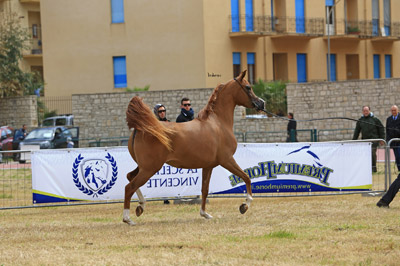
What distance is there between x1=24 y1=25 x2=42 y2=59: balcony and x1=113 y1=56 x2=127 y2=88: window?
23.4 ft

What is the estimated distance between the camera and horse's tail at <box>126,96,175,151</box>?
11414 millimetres

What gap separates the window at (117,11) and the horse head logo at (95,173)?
34.7 metres

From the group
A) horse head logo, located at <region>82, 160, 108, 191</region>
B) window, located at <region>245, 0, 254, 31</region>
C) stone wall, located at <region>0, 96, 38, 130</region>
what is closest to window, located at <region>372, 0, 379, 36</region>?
window, located at <region>245, 0, 254, 31</region>

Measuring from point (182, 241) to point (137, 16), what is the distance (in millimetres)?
39341

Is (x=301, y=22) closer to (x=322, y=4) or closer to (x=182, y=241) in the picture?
(x=322, y=4)

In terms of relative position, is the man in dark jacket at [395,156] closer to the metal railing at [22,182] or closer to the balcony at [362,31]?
the metal railing at [22,182]

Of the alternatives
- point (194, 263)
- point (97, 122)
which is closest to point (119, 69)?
point (97, 122)

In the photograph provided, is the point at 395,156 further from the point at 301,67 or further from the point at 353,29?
the point at 353,29

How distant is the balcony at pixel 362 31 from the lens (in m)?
52.0

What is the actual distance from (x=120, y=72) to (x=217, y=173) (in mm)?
34863

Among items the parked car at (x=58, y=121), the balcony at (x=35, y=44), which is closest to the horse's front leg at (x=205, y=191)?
the parked car at (x=58, y=121)

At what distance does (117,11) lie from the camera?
48.4m

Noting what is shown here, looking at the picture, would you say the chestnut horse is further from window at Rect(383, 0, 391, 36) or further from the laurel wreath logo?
window at Rect(383, 0, 391, 36)

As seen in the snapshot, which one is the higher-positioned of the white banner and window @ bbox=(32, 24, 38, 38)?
window @ bbox=(32, 24, 38, 38)
